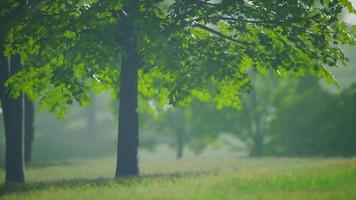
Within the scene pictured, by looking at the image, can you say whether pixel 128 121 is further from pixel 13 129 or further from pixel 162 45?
pixel 13 129

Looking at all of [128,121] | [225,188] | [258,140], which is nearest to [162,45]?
[128,121]

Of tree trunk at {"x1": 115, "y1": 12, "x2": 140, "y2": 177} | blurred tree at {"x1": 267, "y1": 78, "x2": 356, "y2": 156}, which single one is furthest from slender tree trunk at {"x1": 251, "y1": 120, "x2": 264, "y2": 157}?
tree trunk at {"x1": 115, "y1": 12, "x2": 140, "y2": 177}

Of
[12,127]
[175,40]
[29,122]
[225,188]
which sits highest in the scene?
[175,40]

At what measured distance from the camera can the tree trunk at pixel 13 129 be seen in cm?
2108

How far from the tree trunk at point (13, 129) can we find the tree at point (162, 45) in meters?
1.03

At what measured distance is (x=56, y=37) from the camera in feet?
57.1

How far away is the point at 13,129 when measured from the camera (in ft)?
69.2

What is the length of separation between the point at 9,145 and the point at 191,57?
747 centimetres

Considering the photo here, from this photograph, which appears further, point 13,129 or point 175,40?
point 13,129

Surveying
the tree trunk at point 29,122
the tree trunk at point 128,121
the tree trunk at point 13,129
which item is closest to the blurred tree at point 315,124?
the tree trunk at point 29,122

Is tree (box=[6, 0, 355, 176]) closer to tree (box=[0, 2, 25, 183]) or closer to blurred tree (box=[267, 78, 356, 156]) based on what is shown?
tree (box=[0, 2, 25, 183])

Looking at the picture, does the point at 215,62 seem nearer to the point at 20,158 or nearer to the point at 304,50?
the point at 304,50

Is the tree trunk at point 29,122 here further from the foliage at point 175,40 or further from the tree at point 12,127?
the foliage at point 175,40

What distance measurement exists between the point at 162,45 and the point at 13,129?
6902 mm
